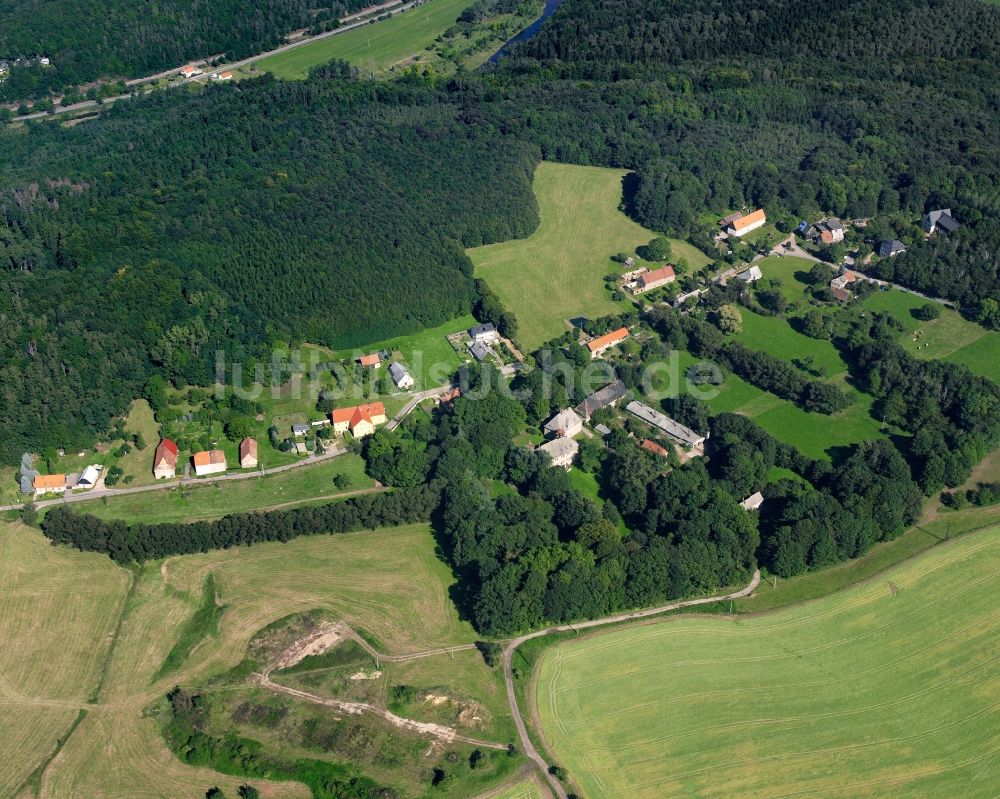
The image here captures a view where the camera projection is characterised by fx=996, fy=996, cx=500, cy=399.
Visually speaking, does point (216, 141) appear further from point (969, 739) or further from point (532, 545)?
point (969, 739)

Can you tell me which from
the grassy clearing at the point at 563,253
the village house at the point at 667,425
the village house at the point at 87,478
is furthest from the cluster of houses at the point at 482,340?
the village house at the point at 87,478

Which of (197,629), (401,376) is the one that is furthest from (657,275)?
(197,629)

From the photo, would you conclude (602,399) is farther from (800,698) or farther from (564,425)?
(800,698)

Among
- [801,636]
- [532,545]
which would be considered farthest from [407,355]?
[801,636]

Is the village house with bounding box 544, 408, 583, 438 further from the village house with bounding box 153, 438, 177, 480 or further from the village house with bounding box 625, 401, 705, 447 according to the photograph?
the village house with bounding box 153, 438, 177, 480

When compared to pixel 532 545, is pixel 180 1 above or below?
above

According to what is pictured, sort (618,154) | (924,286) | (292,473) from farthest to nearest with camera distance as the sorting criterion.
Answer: (618,154) < (924,286) < (292,473)

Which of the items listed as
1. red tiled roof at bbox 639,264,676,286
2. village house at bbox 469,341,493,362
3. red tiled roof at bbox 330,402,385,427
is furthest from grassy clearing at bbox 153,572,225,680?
red tiled roof at bbox 639,264,676,286
